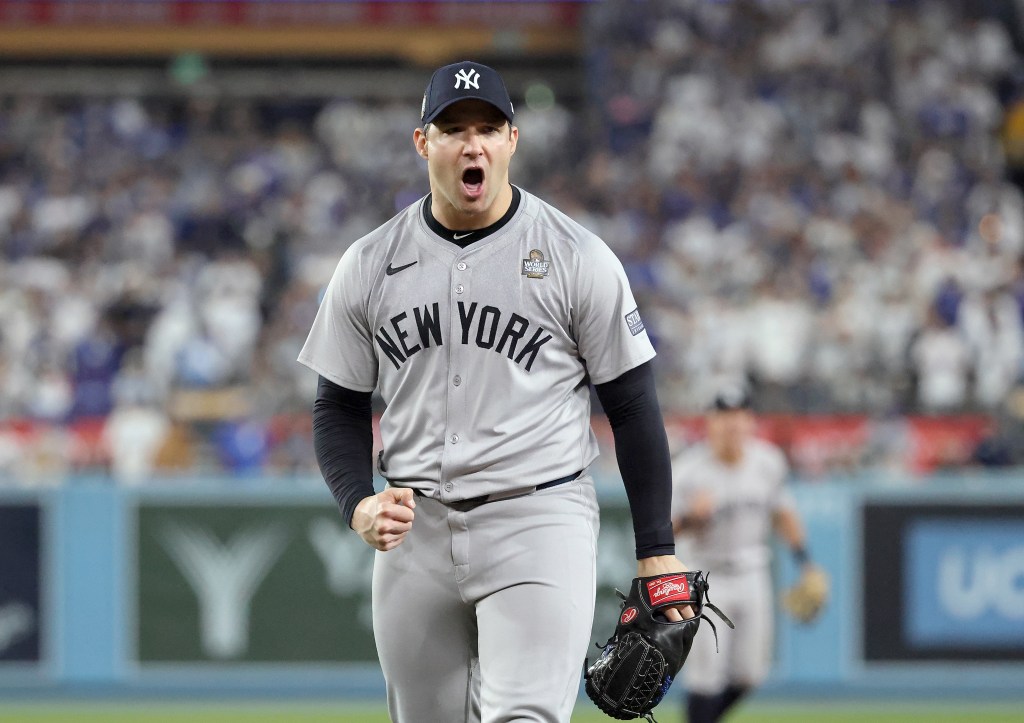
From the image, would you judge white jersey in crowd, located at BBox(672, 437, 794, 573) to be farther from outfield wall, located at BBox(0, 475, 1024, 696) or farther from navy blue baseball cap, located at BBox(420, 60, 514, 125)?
navy blue baseball cap, located at BBox(420, 60, 514, 125)

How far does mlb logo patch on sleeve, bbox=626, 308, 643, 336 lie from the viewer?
392 centimetres

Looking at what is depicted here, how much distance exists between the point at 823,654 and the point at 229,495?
4.10 meters

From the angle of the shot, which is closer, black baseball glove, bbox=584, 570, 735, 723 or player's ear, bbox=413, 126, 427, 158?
black baseball glove, bbox=584, 570, 735, 723

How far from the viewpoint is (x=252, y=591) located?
10391mm

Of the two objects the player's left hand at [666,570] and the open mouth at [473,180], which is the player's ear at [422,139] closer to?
the open mouth at [473,180]

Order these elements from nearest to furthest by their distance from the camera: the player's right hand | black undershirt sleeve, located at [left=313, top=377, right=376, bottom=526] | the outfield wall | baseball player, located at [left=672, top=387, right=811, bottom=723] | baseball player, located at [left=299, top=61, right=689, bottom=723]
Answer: the player's right hand < baseball player, located at [left=299, top=61, right=689, bottom=723] < black undershirt sleeve, located at [left=313, top=377, right=376, bottom=526] < baseball player, located at [left=672, top=387, right=811, bottom=723] < the outfield wall

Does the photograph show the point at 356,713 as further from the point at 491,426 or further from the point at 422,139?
the point at 422,139

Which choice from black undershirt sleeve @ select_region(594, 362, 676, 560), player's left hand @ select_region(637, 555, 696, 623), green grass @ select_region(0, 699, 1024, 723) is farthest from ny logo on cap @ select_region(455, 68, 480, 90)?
green grass @ select_region(0, 699, 1024, 723)

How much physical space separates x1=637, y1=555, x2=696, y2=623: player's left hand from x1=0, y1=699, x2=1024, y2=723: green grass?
215 inches

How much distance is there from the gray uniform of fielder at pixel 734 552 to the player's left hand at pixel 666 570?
11.5 ft

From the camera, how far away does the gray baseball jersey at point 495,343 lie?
3898mm

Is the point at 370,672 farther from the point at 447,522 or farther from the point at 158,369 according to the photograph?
the point at 447,522

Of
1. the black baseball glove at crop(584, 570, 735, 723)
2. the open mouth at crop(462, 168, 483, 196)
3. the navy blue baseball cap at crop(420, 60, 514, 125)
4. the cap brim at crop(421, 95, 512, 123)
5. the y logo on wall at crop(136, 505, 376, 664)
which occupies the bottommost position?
the y logo on wall at crop(136, 505, 376, 664)

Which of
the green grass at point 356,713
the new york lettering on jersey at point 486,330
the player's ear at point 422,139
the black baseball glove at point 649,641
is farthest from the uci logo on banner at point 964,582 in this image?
the player's ear at point 422,139
